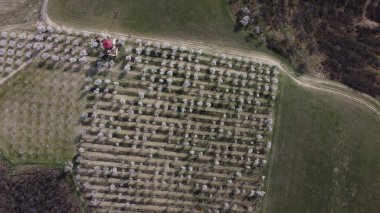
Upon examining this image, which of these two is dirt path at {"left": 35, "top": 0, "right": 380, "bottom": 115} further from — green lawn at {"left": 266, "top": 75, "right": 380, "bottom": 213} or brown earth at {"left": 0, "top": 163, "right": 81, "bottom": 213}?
brown earth at {"left": 0, "top": 163, "right": 81, "bottom": 213}

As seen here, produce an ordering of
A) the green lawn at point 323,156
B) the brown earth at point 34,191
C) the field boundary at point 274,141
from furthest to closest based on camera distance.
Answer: the green lawn at point 323,156 → the field boundary at point 274,141 → the brown earth at point 34,191

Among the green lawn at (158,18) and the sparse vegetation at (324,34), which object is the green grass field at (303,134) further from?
the sparse vegetation at (324,34)

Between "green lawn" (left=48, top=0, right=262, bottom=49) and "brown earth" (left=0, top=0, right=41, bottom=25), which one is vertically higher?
"green lawn" (left=48, top=0, right=262, bottom=49)

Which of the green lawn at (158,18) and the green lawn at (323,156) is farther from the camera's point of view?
the green lawn at (323,156)

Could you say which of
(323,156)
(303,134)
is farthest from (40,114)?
(323,156)

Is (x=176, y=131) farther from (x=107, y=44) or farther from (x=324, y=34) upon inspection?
(x=324, y=34)

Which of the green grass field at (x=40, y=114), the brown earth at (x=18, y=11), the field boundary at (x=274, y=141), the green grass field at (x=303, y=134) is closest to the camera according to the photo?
the green grass field at (x=40, y=114)

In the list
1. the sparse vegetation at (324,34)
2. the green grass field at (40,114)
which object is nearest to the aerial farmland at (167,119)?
the green grass field at (40,114)

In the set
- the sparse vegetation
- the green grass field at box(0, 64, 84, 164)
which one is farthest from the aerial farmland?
the sparse vegetation
